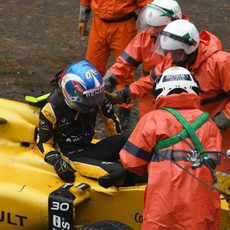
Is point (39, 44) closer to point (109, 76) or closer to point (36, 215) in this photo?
point (109, 76)

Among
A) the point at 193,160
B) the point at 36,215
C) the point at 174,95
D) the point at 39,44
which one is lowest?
the point at 39,44

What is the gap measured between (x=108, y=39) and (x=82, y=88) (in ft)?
9.02

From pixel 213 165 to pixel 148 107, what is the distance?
7.53ft

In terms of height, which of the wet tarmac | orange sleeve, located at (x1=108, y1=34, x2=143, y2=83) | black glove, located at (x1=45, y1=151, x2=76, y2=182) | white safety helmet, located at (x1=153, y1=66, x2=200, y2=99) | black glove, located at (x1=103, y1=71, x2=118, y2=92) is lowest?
the wet tarmac

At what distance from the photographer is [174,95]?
13.7 ft

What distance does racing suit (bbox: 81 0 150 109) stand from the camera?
755 centimetres

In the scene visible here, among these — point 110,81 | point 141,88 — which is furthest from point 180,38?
point 110,81

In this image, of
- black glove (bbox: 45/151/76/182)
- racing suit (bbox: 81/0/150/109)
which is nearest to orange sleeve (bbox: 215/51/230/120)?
black glove (bbox: 45/151/76/182)

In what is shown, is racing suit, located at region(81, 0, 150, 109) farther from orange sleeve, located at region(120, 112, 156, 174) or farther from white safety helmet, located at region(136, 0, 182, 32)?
orange sleeve, located at region(120, 112, 156, 174)

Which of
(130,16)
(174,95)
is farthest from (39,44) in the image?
(174,95)

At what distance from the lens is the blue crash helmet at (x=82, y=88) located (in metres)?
5.00

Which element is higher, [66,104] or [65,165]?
[66,104]

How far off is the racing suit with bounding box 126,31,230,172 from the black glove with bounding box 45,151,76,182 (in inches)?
48.8

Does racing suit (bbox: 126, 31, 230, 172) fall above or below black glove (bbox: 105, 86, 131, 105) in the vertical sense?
above
